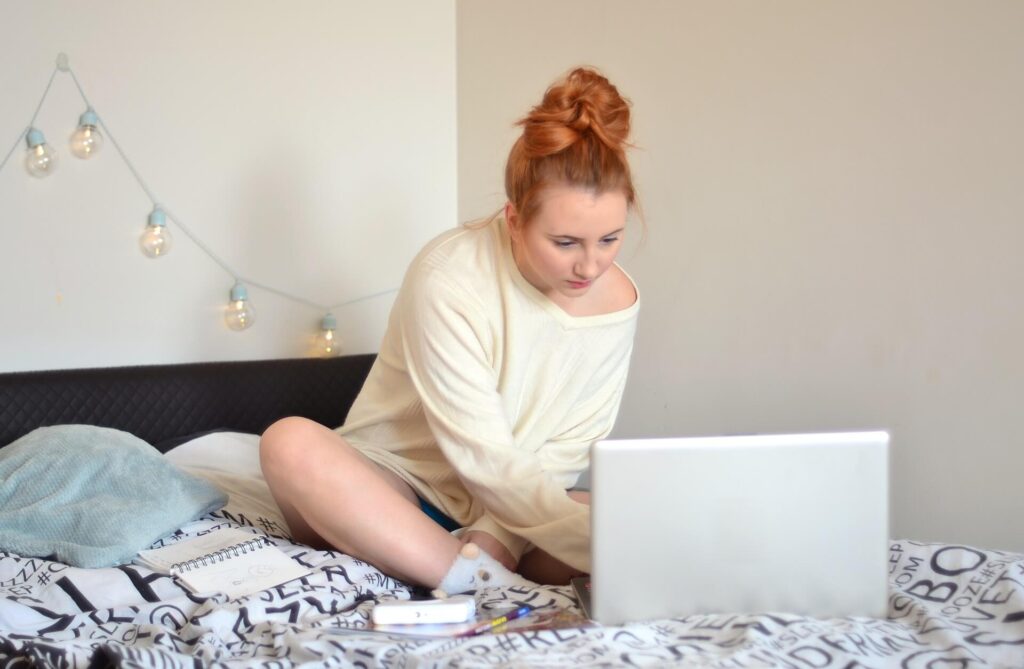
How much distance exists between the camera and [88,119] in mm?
2242

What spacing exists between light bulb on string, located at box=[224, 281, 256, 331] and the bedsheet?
1.00 meters

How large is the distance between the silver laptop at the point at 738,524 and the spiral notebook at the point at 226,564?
1.79 feet

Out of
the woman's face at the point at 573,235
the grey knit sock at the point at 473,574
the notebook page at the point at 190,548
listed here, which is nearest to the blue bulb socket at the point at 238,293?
the notebook page at the point at 190,548

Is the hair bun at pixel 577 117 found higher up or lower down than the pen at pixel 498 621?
higher up

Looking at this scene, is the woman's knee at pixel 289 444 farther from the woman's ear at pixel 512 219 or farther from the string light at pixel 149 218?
the string light at pixel 149 218

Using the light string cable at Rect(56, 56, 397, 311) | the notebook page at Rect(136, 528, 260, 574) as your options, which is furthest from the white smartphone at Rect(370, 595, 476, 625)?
the light string cable at Rect(56, 56, 397, 311)

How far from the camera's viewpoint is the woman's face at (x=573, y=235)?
5.07 ft

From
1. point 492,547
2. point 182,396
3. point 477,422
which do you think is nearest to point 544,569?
point 492,547

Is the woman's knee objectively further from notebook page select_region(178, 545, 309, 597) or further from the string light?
the string light

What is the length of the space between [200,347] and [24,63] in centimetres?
73

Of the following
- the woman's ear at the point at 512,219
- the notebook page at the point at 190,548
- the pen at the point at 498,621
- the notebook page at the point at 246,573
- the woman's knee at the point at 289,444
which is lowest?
the notebook page at the point at 190,548

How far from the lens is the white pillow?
1903 millimetres

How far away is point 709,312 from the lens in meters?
2.29

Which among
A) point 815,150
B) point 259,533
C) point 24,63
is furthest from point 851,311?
point 24,63
